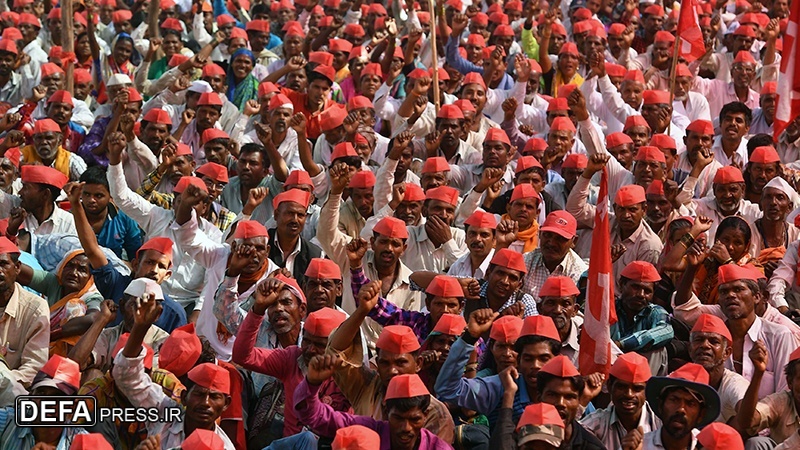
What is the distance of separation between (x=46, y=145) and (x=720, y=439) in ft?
21.0

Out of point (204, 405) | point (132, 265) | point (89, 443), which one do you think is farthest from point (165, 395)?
point (132, 265)

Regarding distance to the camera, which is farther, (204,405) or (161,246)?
(161,246)

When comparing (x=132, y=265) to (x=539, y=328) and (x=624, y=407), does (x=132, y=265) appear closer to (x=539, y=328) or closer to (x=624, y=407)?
(x=539, y=328)

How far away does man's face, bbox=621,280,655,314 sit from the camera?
949cm

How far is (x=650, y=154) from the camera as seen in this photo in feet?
36.9

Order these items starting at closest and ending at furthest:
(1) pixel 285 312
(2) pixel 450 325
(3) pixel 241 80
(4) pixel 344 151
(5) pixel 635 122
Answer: (2) pixel 450 325 → (1) pixel 285 312 → (4) pixel 344 151 → (5) pixel 635 122 → (3) pixel 241 80

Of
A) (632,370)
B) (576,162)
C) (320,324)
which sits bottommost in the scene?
(576,162)

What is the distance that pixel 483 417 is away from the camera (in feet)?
27.7

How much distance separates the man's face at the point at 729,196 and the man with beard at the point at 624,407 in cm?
297

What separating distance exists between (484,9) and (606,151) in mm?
5215

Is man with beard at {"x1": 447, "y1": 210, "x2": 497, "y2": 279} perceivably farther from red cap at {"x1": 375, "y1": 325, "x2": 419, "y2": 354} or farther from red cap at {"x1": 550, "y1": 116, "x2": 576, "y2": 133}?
red cap at {"x1": 550, "y1": 116, "x2": 576, "y2": 133}

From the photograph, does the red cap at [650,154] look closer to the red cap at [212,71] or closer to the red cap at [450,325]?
the red cap at [450,325]

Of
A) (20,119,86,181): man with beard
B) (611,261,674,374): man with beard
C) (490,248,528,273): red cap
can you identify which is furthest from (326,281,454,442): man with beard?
(20,119,86,181): man with beard

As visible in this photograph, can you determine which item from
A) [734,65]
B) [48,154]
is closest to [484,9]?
[734,65]
